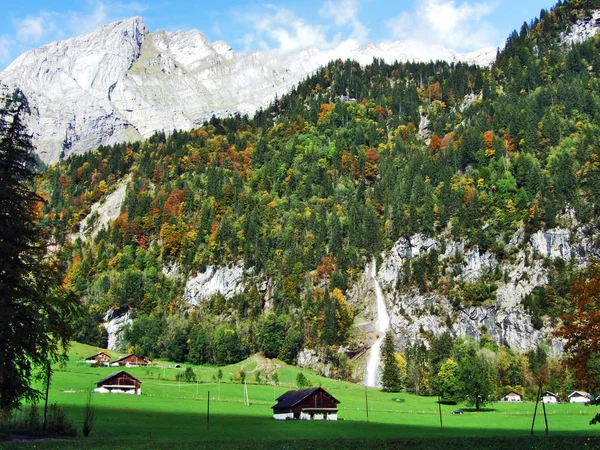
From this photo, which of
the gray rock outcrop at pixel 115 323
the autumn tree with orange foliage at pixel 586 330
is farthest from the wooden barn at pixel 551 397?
the gray rock outcrop at pixel 115 323

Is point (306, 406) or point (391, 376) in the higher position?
point (391, 376)

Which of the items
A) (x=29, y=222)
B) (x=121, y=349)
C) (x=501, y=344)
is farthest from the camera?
(x=121, y=349)

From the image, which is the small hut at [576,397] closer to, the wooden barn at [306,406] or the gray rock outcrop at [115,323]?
the wooden barn at [306,406]

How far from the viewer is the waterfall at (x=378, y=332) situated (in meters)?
149

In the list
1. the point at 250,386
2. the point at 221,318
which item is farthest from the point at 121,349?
the point at 250,386

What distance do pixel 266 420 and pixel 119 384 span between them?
37.8 m

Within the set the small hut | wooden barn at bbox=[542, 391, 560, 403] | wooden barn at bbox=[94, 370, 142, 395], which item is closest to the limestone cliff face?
the small hut

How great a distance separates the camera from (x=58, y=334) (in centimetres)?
3841

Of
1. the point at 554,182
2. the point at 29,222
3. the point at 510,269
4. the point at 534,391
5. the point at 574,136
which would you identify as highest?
the point at 574,136

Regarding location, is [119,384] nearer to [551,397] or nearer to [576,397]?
[551,397]

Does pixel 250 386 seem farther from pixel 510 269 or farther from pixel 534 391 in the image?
pixel 510 269

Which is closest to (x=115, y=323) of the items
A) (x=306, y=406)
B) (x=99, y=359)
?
(x=99, y=359)

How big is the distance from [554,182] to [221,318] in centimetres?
11110

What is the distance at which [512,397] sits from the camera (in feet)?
395
